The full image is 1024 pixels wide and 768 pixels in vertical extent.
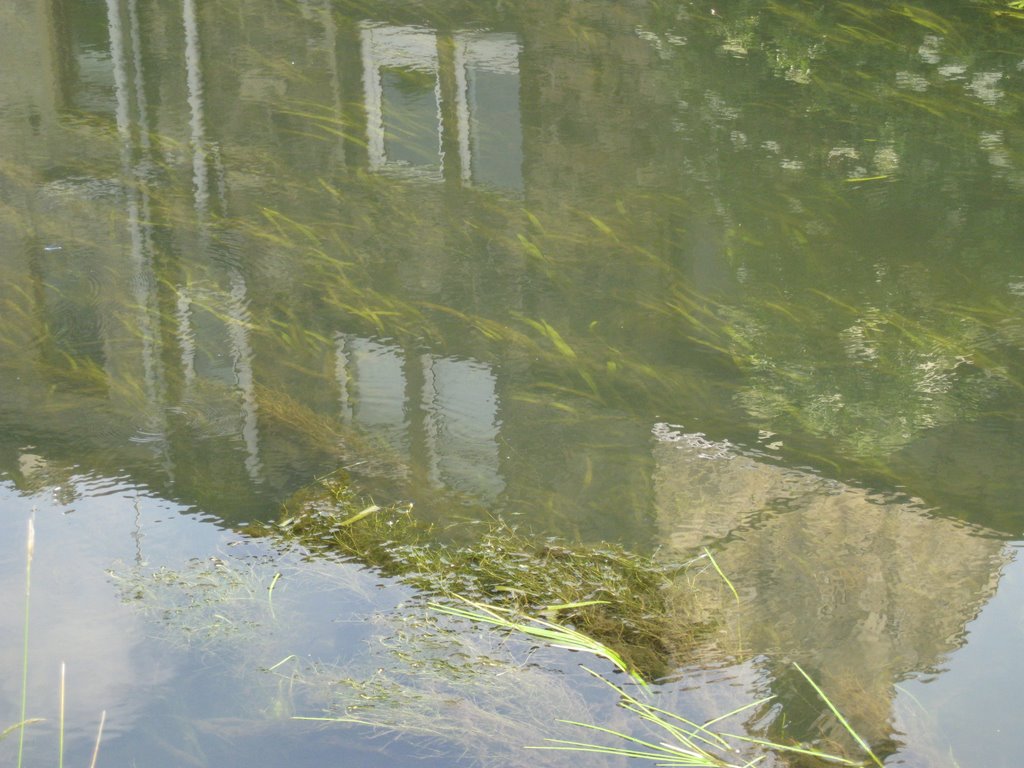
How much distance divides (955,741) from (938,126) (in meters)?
4.16

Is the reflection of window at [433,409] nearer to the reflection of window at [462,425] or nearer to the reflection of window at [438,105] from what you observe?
the reflection of window at [462,425]

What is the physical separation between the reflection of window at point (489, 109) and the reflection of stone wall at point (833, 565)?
8.61 feet

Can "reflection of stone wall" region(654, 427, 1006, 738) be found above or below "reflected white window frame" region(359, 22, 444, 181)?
below

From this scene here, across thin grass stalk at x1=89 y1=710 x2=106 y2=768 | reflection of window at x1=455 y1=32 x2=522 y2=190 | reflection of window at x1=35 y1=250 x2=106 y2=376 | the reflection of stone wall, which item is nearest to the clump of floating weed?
the reflection of stone wall

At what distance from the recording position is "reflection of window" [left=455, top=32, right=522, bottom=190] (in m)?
6.04

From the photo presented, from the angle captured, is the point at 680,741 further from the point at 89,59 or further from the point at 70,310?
the point at 89,59

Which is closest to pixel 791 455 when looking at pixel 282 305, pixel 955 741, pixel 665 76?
pixel 955 741

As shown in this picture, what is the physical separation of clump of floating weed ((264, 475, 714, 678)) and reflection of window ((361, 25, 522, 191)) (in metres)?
2.71

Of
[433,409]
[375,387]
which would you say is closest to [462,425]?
[433,409]

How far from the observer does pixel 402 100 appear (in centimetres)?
714

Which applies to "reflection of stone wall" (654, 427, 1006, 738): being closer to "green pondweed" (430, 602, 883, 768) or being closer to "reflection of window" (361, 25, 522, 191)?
"green pondweed" (430, 602, 883, 768)

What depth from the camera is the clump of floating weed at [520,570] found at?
3.04m

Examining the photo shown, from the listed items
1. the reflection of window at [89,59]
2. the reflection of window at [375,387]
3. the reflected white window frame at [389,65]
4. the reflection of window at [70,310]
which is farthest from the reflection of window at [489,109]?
the reflection of window at [89,59]

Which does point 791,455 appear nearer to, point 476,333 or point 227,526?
point 476,333
